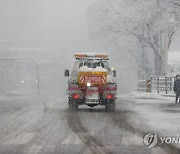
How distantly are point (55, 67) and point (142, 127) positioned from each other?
115244 mm

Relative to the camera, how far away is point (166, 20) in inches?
1478

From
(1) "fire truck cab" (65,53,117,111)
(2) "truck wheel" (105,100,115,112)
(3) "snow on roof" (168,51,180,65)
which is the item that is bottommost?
(2) "truck wheel" (105,100,115,112)

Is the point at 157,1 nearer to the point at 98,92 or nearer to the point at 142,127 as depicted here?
the point at 98,92

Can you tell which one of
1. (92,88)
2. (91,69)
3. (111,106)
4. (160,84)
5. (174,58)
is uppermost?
(174,58)

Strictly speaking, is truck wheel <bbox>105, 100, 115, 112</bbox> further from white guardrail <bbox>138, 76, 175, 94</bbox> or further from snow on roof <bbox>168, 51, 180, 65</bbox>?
snow on roof <bbox>168, 51, 180, 65</bbox>

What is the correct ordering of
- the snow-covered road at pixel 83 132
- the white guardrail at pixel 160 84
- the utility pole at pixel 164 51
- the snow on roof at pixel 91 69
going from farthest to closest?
the utility pole at pixel 164 51
the white guardrail at pixel 160 84
the snow on roof at pixel 91 69
the snow-covered road at pixel 83 132

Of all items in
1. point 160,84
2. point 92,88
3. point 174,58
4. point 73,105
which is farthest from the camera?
point 174,58

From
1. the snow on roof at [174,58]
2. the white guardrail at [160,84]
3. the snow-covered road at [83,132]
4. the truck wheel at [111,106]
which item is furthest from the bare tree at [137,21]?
the snow-covered road at [83,132]

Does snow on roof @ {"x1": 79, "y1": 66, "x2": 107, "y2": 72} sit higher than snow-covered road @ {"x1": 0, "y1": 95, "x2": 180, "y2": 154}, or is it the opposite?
snow on roof @ {"x1": 79, "y1": 66, "x2": 107, "y2": 72}

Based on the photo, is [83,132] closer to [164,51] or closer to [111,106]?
[111,106]

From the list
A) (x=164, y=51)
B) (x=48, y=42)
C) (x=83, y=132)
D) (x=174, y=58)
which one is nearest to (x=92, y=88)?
(x=83, y=132)

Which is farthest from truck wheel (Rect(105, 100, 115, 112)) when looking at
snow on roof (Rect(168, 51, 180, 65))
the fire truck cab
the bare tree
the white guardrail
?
snow on roof (Rect(168, 51, 180, 65))

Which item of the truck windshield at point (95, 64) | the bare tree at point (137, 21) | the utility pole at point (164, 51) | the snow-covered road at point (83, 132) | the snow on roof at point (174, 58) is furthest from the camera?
the snow on roof at point (174, 58)

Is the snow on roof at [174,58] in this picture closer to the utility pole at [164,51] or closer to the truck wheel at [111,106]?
the utility pole at [164,51]
